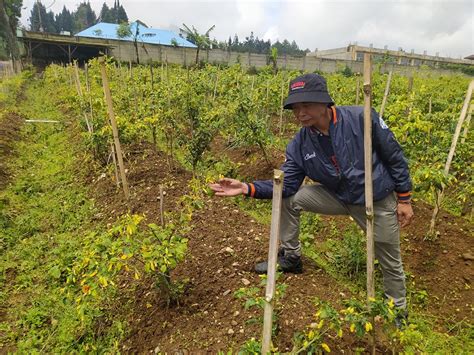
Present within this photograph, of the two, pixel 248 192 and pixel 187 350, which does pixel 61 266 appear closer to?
pixel 187 350

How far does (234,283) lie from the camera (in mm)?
2820

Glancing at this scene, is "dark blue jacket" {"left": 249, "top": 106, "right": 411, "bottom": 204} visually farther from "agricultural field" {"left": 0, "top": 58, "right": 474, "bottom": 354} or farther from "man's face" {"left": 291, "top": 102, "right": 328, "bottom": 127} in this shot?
"agricultural field" {"left": 0, "top": 58, "right": 474, "bottom": 354}

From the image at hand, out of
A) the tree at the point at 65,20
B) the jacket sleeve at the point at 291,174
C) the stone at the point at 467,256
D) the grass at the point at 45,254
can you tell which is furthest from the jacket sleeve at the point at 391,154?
the tree at the point at 65,20

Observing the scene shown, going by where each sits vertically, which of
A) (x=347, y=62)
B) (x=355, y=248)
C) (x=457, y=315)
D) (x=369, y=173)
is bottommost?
(x=457, y=315)

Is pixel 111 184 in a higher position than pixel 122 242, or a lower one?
lower

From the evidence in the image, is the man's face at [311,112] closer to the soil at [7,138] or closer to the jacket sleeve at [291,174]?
the jacket sleeve at [291,174]

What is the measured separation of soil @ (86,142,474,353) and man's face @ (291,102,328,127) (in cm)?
131

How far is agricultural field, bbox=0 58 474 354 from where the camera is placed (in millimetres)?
2260

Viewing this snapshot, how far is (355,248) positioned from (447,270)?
92 centimetres

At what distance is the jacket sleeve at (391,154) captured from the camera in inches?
89.0

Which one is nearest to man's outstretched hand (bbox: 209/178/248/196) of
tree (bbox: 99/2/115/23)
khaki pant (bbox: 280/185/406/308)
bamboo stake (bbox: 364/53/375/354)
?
khaki pant (bbox: 280/185/406/308)

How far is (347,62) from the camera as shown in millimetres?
28656

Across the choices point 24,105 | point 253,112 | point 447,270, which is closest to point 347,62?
point 24,105

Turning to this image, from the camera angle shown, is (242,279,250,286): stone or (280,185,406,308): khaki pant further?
(242,279,250,286): stone
